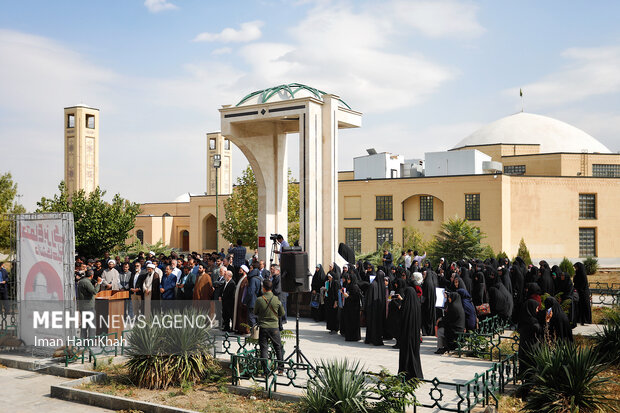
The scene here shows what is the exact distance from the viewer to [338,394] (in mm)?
7359

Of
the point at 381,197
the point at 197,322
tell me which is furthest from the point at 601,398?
the point at 381,197

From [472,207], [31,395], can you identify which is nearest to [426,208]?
[472,207]

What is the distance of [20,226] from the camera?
11.9m

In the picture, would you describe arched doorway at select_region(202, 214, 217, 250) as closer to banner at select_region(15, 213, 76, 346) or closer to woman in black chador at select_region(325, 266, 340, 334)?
woman in black chador at select_region(325, 266, 340, 334)

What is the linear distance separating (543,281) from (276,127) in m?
9.93

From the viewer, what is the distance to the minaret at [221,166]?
5716 cm

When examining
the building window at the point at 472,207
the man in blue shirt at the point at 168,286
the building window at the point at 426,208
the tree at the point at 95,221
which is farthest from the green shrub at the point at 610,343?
the building window at the point at 426,208

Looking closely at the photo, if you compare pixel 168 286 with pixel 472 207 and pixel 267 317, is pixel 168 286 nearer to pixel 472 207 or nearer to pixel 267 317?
pixel 267 317

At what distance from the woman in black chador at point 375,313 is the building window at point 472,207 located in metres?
23.6

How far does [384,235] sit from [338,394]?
101ft

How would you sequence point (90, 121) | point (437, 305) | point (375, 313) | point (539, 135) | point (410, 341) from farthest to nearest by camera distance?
point (539, 135), point (90, 121), point (437, 305), point (375, 313), point (410, 341)

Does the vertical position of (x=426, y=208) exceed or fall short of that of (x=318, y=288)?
it exceeds it

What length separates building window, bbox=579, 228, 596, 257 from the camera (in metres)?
36.1

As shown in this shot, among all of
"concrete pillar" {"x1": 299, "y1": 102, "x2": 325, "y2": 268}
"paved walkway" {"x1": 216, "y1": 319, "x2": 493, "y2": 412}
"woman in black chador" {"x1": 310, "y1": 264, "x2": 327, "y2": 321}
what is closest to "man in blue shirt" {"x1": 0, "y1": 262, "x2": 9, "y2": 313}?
"paved walkway" {"x1": 216, "y1": 319, "x2": 493, "y2": 412}
